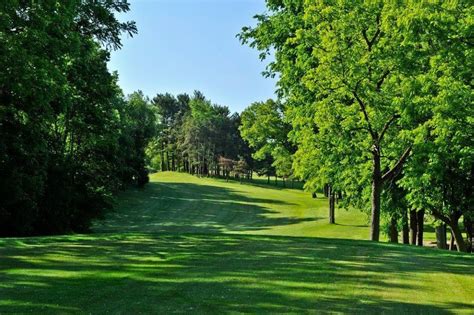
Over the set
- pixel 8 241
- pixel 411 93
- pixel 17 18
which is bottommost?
pixel 8 241

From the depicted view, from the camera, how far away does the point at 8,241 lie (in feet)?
49.8

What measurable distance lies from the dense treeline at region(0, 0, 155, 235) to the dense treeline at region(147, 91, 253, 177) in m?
62.1

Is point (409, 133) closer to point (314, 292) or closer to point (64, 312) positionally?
point (314, 292)

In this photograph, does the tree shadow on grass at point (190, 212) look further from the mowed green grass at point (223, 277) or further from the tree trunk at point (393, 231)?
the mowed green grass at point (223, 277)

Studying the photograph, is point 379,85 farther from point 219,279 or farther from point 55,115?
point 55,115

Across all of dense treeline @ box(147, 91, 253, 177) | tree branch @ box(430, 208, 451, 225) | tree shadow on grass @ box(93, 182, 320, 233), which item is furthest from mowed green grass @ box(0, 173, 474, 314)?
dense treeline @ box(147, 91, 253, 177)

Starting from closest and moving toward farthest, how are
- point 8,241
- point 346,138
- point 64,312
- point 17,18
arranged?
point 64,312, point 8,241, point 17,18, point 346,138

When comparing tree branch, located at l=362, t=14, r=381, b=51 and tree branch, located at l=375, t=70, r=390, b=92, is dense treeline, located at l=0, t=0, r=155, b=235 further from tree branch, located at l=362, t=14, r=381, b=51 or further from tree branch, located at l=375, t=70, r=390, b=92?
→ tree branch, located at l=375, t=70, r=390, b=92

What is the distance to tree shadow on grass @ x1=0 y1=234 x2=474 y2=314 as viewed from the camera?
7.54m

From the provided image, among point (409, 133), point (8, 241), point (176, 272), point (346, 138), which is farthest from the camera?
point (346, 138)

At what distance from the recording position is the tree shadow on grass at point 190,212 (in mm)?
46062

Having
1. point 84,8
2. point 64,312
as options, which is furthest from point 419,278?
point 84,8

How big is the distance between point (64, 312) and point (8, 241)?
31.3 feet

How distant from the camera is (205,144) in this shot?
105250 millimetres
